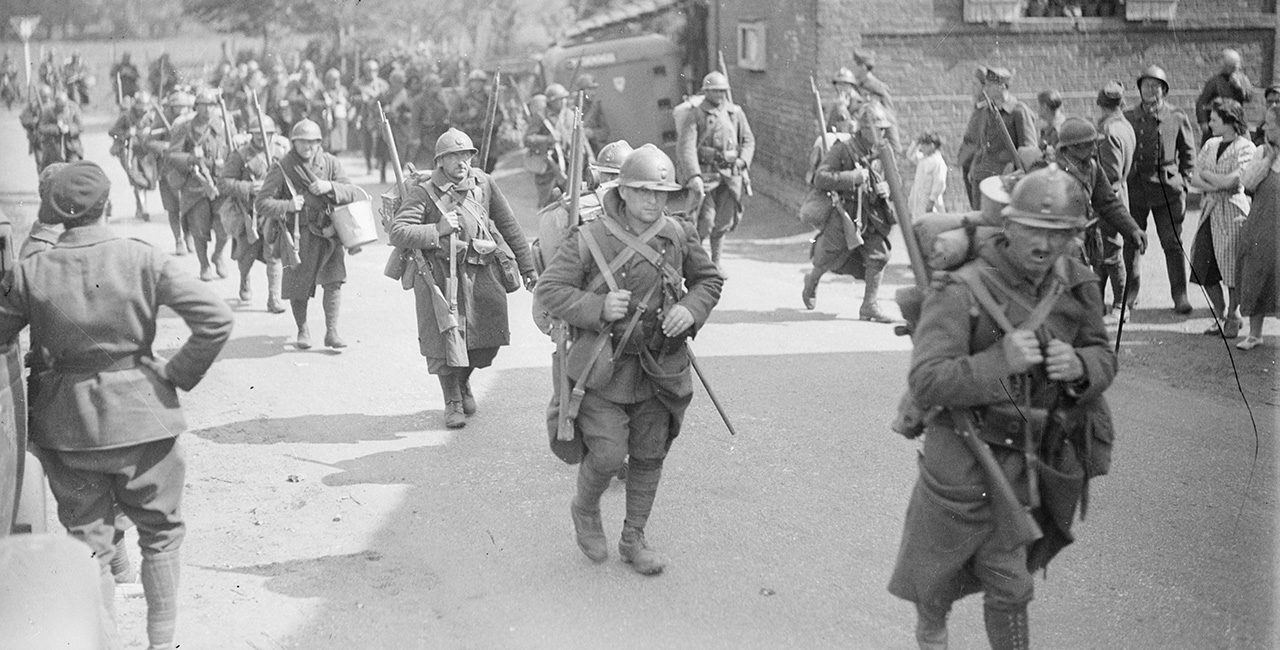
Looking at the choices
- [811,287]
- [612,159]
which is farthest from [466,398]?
[811,287]

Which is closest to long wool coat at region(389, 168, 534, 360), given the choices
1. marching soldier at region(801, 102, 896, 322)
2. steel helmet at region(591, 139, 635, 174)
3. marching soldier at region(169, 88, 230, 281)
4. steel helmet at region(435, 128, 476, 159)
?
steel helmet at region(435, 128, 476, 159)

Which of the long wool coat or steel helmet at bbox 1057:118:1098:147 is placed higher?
steel helmet at bbox 1057:118:1098:147

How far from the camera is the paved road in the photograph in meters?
5.17

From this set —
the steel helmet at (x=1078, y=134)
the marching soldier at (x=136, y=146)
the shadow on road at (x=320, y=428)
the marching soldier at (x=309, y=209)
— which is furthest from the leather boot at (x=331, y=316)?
the marching soldier at (x=136, y=146)

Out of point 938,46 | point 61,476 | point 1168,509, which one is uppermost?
point 938,46

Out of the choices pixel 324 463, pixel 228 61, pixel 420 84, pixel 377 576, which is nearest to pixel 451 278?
pixel 324 463

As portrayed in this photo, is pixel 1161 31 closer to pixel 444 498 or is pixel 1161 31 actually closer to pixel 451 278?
pixel 451 278

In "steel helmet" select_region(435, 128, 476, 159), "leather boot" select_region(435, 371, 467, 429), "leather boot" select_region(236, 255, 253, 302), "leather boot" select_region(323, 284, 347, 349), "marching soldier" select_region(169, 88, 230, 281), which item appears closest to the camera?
"steel helmet" select_region(435, 128, 476, 159)

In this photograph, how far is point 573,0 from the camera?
28.7 m

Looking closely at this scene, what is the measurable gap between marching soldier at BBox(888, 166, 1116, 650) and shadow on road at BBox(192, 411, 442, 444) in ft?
14.2

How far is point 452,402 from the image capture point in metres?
8.16

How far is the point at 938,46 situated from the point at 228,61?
57.7 feet

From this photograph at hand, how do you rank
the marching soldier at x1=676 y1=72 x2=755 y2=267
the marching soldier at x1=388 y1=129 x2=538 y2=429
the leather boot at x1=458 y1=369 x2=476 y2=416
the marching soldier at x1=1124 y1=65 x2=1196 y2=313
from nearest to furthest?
the marching soldier at x1=388 y1=129 x2=538 y2=429
the leather boot at x1=458 y1=369 x2=476 y2=416
the marching soldier at x1=1124 y1=65 x2=1196 y2=313
the marching soldier at x1=676 y1=72 x2=755 y2=267

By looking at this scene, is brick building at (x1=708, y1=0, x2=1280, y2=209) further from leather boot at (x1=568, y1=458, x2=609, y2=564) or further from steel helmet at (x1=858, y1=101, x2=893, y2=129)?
leather boot at (x1=568, y1=458, x2=609, y2=564)
